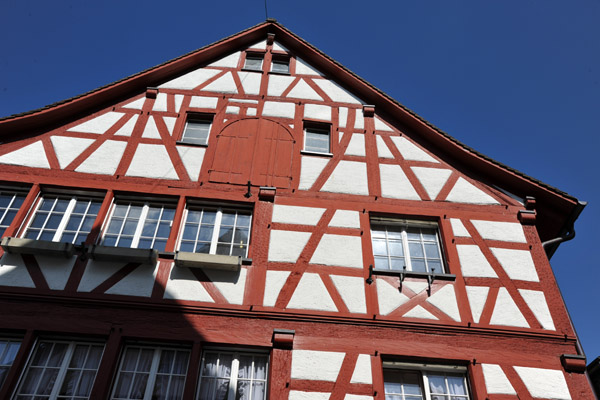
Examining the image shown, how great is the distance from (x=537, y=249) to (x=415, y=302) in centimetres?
259

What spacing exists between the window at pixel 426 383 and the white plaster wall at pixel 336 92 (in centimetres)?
618

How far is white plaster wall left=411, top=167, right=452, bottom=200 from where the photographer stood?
9.45 m

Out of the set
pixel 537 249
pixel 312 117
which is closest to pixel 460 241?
pixel 537 249

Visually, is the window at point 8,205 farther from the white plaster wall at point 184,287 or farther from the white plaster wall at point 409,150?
the white plaster wall at point 409,150

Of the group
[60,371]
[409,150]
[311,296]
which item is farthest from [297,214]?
[60,371]

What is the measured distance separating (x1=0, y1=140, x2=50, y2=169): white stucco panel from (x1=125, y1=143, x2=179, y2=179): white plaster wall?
5.13ft

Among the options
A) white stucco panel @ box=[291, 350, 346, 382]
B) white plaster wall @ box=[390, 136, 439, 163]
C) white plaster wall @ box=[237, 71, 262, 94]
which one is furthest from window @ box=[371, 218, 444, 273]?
white plaster wall @ box=[237, 71, 262, 94]

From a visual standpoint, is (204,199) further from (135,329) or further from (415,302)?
(415,302)

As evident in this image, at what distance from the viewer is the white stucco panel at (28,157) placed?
8.97 meters

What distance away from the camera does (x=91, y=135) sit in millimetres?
9688

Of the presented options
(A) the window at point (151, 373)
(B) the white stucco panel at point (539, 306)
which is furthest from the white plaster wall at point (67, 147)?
(B) the white stucco panel at point (539, 306)

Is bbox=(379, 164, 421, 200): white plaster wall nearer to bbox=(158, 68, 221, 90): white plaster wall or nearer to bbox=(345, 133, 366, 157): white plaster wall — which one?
bbox=(345, 133, 366, 157): white plaster wall

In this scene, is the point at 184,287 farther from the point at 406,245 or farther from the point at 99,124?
the point at 99,124

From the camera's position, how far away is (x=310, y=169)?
9.60m
